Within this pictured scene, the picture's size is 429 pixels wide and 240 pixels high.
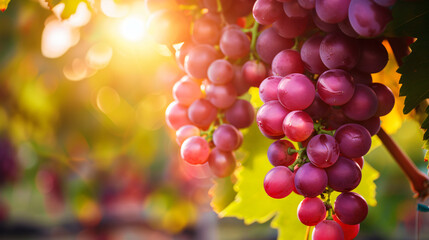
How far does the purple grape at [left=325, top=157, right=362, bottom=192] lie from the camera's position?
280mm

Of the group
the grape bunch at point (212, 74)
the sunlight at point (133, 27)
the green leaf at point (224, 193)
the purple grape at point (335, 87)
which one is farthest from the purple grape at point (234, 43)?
the sunlight at point (133, 27)

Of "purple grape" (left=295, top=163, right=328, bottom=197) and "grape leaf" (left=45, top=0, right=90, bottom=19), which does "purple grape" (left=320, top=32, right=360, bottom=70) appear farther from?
"grape leaf" (left=45, top=0, right=90, bottom=19)

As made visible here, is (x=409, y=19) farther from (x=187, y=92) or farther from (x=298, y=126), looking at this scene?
(x=187, y=92)

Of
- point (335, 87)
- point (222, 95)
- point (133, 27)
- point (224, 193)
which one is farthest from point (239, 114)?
point (133, 27)

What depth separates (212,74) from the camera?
1.24ft

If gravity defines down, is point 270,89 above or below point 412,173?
above

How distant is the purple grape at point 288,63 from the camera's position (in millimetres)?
310

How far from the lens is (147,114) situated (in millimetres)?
1729

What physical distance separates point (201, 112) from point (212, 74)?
4 centimetres

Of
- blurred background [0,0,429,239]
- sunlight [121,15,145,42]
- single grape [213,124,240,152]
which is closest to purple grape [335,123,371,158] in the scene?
single grape [213,124,240,152]

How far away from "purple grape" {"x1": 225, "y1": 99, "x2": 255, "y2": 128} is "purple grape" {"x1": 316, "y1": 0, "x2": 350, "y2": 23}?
138 mm

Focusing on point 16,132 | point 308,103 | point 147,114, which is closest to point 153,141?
point 147,114

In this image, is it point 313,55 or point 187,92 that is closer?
point 313,55

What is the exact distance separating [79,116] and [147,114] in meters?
0.26
